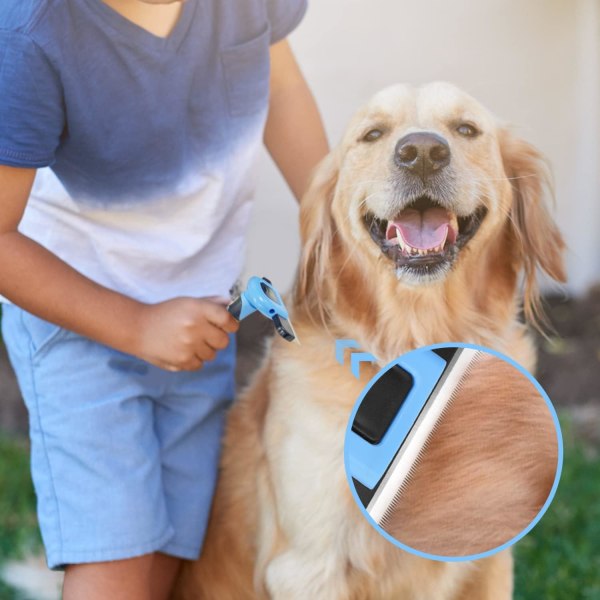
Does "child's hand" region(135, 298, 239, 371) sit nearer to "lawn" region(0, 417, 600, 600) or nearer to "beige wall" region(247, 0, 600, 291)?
"beige wall" region(247, 0, 600, 291)

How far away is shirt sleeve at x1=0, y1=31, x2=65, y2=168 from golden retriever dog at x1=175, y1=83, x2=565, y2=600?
0.43 meters

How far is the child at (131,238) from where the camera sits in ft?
4.87

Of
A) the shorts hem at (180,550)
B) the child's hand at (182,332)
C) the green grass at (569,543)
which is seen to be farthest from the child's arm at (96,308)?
the green grass at (569,543)

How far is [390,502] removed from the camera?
1.29 meters

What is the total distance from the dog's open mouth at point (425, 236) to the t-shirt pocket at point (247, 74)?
39cm

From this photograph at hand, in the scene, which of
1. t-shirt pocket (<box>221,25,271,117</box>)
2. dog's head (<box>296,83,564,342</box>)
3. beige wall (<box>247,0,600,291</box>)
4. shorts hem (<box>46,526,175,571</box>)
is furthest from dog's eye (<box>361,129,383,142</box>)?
shorts hem (<box>46,526,175,571</box>)

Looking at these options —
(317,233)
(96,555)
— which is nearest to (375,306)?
(317,233)

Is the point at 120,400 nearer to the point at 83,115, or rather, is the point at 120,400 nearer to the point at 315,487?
the point at 315,487

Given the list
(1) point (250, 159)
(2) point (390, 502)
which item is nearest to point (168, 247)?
(1) point (250, 159)

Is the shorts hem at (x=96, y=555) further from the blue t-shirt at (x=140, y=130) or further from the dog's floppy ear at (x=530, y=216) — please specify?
the dog's floppy ear at (x=530, y=216)

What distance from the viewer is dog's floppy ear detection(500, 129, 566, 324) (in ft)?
5.11

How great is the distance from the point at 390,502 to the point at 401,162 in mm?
456

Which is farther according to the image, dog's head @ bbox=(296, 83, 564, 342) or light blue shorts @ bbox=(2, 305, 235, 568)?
light blue shorts @ bbox=(2, 305, 235, 568)

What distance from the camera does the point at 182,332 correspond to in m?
1.53
